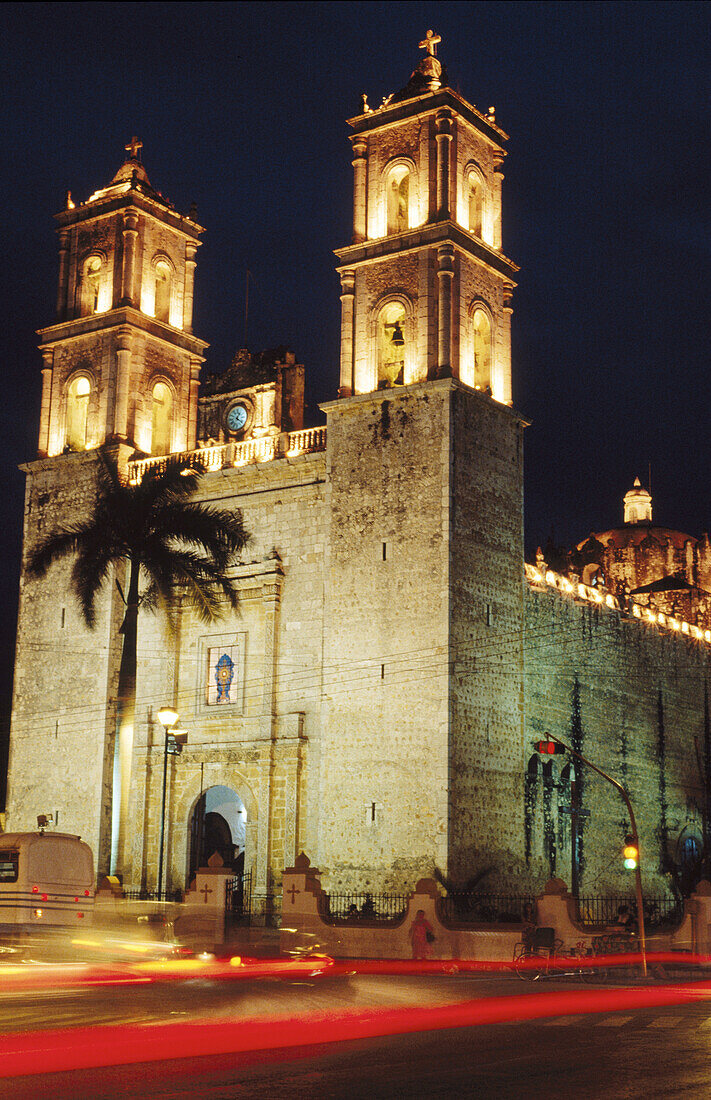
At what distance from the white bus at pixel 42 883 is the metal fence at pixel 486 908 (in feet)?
22.4

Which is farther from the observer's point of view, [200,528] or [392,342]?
[392,342]

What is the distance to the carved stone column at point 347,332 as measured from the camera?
30.9 m

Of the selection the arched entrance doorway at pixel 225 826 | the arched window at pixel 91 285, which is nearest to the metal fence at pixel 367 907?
the arched entrance doorway at pixel 225 826

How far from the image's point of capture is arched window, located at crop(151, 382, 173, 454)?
1449 inches

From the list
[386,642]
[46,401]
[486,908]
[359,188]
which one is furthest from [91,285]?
[486,908]

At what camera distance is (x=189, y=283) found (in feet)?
126

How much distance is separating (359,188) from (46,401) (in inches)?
436

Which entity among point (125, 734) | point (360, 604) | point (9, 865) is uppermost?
point (360, 604)

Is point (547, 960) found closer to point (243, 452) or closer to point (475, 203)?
point (243, 452)

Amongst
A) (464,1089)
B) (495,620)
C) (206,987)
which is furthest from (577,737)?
(464,1089)

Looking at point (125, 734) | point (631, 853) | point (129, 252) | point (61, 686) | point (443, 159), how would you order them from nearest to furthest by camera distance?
point (631, 853) < point (443, 159) < point (125, 734) < point (61, 686) < point (129, 252)

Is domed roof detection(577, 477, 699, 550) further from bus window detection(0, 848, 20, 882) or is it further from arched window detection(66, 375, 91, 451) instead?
bus window detection(0, 848, 20, 882)

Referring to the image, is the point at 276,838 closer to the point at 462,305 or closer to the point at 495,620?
the point at 495,620

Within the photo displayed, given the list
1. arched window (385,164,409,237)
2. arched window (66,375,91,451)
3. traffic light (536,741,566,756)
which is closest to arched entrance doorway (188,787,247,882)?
arched window (66,375,91,451)
